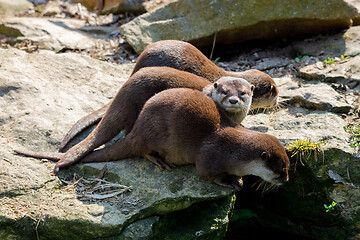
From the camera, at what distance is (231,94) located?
133 inches

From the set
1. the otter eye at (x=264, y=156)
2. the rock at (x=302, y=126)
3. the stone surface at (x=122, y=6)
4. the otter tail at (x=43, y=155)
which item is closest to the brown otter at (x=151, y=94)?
the otter tail at (x=43, y=155)

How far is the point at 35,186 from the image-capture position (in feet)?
9.64

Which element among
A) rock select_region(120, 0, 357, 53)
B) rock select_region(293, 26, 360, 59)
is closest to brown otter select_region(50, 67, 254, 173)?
rock select_region(120, 0, 357, 53)

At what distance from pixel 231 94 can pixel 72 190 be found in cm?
141

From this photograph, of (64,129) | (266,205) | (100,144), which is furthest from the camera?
(266,205)

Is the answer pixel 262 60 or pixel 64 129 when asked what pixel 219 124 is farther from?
pixel 262 60

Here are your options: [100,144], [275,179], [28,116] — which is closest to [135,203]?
[100,144]

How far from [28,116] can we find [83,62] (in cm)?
110

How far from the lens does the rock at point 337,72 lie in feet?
14.1

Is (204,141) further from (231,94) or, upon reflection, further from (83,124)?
(83,124)

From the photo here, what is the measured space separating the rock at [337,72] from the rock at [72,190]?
1.99 metres

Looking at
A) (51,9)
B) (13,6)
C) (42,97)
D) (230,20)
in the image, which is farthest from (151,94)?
(13,6)

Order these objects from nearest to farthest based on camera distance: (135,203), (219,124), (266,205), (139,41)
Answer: (135,203), (219,124), (266,205), (139,41)

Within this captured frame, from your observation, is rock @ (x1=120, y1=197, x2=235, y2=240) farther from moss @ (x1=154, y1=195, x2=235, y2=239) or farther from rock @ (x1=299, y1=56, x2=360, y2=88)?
rock @ (x1=299, y1=56, x2=360, y2=88)
